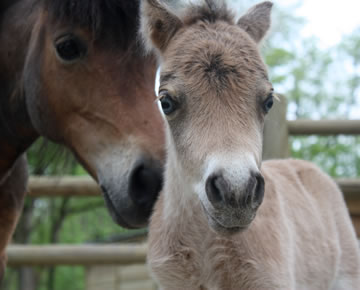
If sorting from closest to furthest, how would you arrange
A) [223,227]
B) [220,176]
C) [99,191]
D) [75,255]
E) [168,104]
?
[220,176], [223,227], [168,104], [75,255], [99,191]

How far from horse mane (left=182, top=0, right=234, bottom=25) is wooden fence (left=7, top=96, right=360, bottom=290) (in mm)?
1612

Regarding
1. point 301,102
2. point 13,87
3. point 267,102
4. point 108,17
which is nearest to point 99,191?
point 13,87

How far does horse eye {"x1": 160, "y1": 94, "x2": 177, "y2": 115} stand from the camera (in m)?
2.07

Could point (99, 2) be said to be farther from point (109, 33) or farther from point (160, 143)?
point (160, 143)

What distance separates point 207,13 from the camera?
239 centimetres

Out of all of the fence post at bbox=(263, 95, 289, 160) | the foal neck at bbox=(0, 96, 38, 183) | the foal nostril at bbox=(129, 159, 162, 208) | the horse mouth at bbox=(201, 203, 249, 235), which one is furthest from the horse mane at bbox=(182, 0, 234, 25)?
the fence post at bbox=(263, 95, 289, 160)

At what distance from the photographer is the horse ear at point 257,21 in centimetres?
249

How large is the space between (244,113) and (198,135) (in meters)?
0.21

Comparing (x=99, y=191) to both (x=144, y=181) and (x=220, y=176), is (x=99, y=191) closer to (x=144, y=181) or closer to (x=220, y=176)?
(x=144, y=181)

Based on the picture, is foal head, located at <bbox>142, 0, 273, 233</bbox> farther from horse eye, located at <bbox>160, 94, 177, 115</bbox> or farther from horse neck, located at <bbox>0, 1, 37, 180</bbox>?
horse neck, located at <bbox>0, 1, 37, 180</bbox>

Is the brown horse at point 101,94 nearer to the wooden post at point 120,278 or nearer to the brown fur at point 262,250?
the brown fur at point 262,250

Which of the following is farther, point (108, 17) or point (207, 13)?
point (108, 17)

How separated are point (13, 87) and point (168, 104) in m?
1.36

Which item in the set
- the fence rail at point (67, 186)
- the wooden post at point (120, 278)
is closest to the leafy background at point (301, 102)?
the wooden post at point (120, 278)
